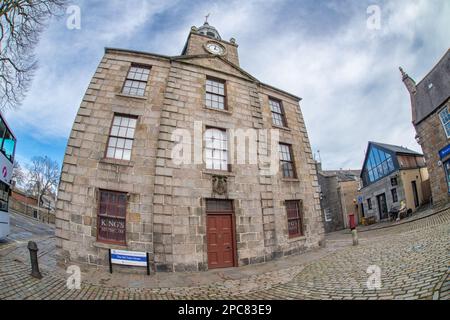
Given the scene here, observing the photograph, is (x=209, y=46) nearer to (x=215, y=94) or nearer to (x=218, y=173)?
(x=215, y=94)

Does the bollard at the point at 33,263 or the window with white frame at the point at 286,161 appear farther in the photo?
the window with white frame at the point at 286,161

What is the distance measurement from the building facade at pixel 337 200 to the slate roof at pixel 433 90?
11.2m

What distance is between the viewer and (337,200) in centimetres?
2561

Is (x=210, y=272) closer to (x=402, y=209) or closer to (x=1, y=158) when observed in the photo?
(x=1, y=158)

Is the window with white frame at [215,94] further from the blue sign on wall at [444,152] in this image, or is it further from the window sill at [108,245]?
the blue sign on wall at [444,152]

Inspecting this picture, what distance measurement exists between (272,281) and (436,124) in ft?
60.6

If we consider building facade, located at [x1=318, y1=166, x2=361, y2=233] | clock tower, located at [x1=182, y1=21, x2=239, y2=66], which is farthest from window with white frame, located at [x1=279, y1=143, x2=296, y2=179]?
building facade, located at [x1=318, y1=166, x2=361, y2=233]

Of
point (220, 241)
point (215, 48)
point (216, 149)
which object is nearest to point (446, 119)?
point (215, 48)

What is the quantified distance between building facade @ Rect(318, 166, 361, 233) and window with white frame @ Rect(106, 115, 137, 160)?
25.0m

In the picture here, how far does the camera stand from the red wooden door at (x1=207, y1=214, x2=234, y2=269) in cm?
832

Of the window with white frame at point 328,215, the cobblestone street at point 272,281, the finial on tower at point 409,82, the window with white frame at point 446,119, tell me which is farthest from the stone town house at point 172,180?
the window with white frame at point 328,215

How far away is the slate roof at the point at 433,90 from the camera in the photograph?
15000 millimetres

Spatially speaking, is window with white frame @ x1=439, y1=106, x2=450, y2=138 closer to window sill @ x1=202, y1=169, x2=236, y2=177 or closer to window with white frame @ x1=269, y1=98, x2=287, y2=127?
window with white frame @ x1=269, y1=98, x2=287, y2=127
